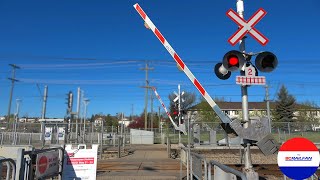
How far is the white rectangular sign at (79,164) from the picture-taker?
930 cm

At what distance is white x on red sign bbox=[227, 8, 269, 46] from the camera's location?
21.1 ft

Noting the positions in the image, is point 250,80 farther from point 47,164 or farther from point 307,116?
point 307,116

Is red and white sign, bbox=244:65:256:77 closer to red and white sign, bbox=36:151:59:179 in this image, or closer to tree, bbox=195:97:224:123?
red and white sign, bbox=36:151:59:179

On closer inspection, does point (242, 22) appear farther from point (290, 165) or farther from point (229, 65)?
point (290, 165)

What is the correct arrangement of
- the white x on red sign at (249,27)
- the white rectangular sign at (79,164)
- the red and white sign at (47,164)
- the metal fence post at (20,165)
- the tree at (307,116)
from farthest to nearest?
the tree at (307,116) → the white rectangular sign at (79,164) → the red and white sign at (47,164) → the metal fence post at (20,165) → the white x on red sign at (249,27)

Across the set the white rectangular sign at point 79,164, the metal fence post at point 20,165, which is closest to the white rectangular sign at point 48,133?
the white rectangular sign at point 79,164

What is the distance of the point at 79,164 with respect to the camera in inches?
371

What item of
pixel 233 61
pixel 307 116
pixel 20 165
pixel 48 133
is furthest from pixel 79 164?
pixel 307 116

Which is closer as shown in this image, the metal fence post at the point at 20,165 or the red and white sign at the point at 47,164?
the metal fence post at the point at 20,165

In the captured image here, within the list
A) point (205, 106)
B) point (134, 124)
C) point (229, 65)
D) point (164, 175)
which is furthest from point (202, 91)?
point (134, 124)

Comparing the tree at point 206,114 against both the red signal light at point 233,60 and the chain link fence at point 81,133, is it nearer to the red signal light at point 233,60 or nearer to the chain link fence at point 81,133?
the chain link fence at point 81,133

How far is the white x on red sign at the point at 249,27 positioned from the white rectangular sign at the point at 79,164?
5243 mm

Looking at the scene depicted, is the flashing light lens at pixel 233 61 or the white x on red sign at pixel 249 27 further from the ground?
the white x on red sign at pixel 249 27

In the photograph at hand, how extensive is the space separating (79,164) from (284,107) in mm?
77030
